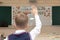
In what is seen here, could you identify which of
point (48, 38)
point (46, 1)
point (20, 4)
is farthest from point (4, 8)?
point (48, 38)

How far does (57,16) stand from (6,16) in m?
1.22

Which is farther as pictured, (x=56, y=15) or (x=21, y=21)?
(x=56, y=15)

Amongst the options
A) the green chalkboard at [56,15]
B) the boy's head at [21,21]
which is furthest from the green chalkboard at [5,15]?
the boy's head at [21,21]

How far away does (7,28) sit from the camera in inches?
185

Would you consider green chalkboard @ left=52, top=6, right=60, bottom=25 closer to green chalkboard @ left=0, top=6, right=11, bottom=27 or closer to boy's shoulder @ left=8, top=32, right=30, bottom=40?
green chalkboard @ left=0, top=6, right=11, bottom=27

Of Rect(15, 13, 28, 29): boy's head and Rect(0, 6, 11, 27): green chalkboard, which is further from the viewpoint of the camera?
Rect(0, 6, 11, 27): green chalkboard

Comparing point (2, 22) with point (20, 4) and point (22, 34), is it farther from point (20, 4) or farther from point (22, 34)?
point (22, 34)

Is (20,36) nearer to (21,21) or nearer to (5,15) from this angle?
(21,21)

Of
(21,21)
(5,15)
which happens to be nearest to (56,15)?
(5,15)

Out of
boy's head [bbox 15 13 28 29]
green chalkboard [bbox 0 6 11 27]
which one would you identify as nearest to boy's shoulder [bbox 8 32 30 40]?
boy's head [bbox 15 13 28 29]

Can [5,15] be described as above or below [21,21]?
below

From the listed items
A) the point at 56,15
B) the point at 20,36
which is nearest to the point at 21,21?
the point at 20,36

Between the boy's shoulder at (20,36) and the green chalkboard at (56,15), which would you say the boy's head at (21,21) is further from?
the green chalkboard at (56,15)

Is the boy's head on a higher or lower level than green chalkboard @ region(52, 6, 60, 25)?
higher
